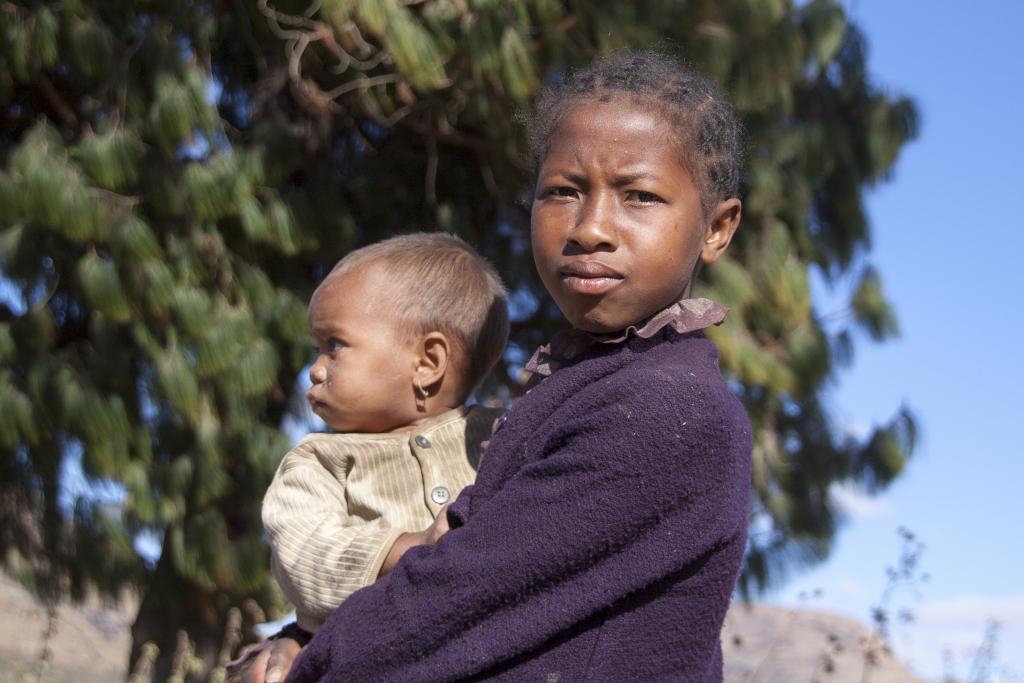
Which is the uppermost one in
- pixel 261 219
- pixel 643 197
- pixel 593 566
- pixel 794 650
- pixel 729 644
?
pixel 643 197

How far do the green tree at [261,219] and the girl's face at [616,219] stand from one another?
3.15 meters

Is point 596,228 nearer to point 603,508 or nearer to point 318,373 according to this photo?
point 603,508

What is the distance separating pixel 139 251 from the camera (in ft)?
16.0

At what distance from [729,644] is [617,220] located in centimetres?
847

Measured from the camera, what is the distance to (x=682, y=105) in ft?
5.46

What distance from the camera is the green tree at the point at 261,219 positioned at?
4977 millimetres

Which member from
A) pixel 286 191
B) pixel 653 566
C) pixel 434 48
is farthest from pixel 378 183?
pixel 653 566

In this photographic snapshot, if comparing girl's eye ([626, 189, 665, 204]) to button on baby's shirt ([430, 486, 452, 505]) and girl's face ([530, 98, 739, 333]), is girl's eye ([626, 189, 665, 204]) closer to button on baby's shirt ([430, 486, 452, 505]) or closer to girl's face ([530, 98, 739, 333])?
girl's face ([530, 98, 739, 333])

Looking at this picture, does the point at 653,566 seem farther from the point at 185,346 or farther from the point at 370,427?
the point at 185,346

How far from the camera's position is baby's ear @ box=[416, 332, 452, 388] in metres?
2.04

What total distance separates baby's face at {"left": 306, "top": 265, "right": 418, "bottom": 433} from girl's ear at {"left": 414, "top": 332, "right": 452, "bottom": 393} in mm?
15

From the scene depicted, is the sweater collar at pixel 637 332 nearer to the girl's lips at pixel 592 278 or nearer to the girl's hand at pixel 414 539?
the girl's lips at pixel 592 278

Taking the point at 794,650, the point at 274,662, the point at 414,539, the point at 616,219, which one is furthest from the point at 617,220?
the point at 794,650

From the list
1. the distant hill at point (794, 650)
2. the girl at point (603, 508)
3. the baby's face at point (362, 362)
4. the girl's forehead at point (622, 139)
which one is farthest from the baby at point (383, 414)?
the distant hill at point (794, 650)
